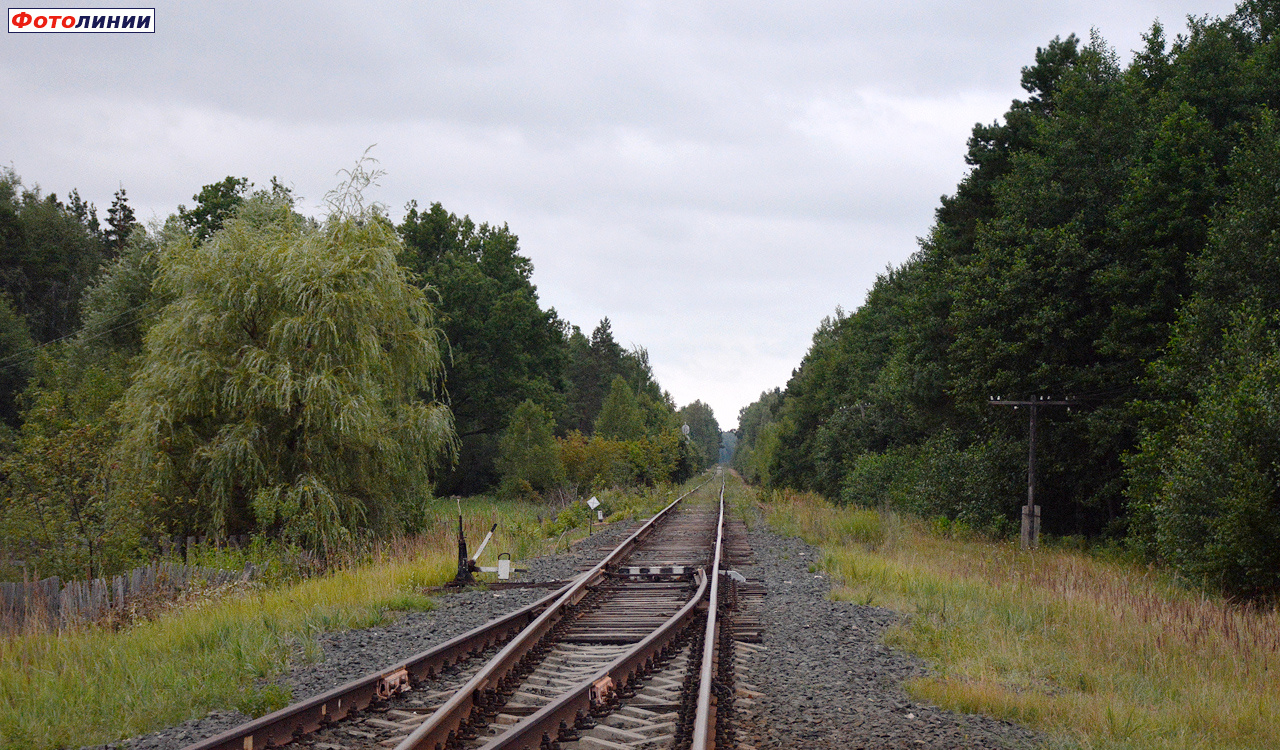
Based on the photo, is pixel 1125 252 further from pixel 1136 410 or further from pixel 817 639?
pixel 817 639

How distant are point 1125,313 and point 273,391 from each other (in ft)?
62.2

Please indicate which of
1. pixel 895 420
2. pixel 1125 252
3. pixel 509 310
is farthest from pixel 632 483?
pixel 1125 252

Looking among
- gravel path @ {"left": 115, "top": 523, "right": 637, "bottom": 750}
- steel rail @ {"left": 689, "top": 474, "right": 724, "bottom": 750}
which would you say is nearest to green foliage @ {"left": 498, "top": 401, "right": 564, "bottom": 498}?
gravel path @ {"left": 115, "top": 523, "right": 637, "bottom": 750}

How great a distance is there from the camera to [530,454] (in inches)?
1529

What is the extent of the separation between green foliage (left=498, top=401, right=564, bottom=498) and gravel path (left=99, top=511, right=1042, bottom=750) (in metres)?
26.6

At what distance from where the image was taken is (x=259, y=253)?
1780 cm

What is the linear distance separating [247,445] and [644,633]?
10.2 m

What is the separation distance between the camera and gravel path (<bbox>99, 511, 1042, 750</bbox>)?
226 inches

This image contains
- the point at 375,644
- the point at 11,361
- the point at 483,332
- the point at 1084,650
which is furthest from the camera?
the point at 483,332

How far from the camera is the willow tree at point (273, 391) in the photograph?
1627 centimetres

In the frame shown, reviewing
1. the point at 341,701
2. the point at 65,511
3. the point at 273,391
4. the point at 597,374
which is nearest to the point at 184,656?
the point at 341,701

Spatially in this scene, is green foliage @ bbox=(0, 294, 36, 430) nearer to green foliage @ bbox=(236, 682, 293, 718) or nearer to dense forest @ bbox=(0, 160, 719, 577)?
dense forest @ bbox=(0, 160, 719, 577)

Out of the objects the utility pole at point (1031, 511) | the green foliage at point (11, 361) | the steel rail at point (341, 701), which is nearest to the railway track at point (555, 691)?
the steel rail at point (341, 701)

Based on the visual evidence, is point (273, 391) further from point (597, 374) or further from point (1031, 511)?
point (597, 374)
